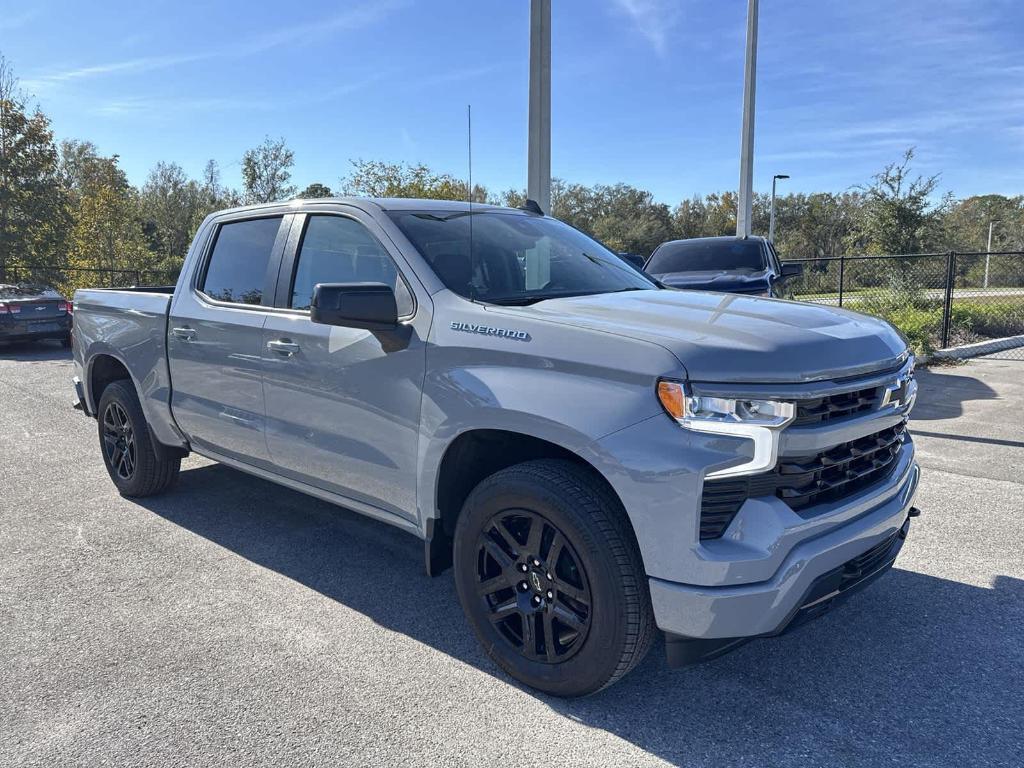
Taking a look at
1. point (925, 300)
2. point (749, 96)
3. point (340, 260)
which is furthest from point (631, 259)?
point (925, 300)

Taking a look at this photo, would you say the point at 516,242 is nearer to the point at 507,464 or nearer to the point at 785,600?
the point at 507,464

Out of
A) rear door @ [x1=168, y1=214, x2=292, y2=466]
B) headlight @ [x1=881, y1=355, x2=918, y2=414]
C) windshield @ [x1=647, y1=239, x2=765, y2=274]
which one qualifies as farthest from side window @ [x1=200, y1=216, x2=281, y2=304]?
windshield @ [x1=647, y1=239, x2=765, y2=274]

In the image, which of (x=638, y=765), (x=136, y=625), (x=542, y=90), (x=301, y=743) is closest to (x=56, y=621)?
(x=136, y=625)

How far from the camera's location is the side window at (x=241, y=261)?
4164 mm

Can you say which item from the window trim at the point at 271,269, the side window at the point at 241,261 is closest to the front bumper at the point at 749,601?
the window trim at the point at 271,269

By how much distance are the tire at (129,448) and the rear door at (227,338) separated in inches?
22.5

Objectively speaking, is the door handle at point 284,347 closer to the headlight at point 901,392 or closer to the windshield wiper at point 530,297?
the windshield wiper at point 530,297

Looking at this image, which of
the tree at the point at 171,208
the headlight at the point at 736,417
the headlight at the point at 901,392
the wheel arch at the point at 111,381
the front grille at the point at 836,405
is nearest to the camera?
the headlight at the point at 736,417

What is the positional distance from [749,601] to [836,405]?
0.73m

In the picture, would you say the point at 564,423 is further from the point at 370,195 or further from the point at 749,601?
the point at 370,195

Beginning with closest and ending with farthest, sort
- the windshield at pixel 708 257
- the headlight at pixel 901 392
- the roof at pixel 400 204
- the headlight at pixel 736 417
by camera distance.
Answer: the headlight at pixel 736 417, the headlight at pixel 901 392, the roof at pixel 400 204, the windshield at pixel 708 257

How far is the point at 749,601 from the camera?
2414 millimetres

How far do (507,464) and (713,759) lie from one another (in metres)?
1.31

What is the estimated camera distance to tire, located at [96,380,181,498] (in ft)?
16.7
